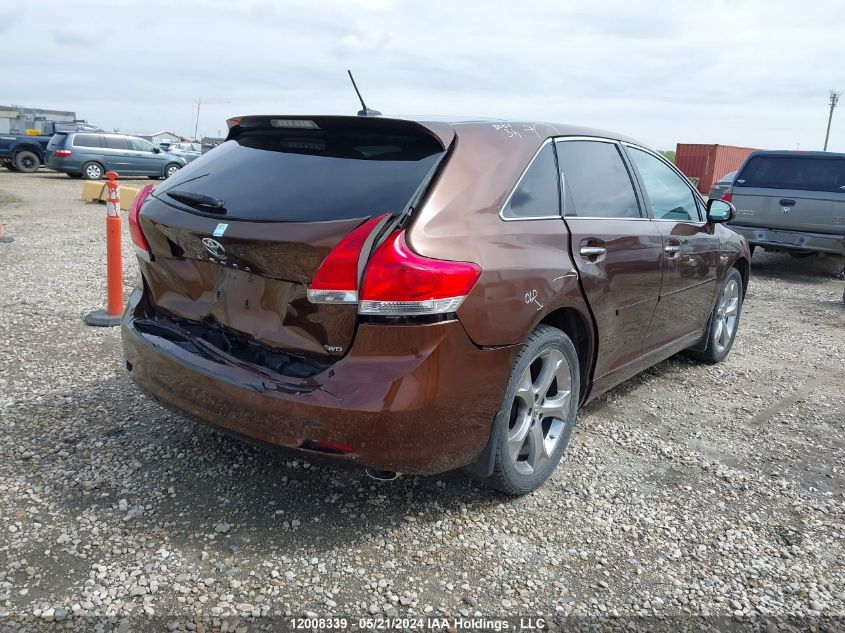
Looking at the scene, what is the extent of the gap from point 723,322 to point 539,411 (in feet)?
9.69

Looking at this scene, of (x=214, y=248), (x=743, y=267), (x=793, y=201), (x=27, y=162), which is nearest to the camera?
(x=214, y=248)

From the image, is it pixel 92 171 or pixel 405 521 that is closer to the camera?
pixel 405 521

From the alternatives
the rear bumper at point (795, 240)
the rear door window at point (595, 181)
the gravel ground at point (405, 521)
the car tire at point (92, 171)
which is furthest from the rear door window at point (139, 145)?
the rear door window at point (595, 181)

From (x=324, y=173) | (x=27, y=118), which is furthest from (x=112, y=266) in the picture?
(x=27, y=118)

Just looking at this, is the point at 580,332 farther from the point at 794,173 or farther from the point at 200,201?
the point at 794,173

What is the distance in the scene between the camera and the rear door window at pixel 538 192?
2953 millimetres

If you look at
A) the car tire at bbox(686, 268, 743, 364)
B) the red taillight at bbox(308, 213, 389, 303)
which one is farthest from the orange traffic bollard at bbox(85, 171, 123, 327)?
the car tire at bbox(686, 268, 743, 364)

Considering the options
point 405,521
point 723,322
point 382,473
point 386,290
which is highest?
point 386,290

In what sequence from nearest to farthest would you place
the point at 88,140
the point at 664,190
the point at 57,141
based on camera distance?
the point at 664,190, the point at 57,141, the point at 88,140

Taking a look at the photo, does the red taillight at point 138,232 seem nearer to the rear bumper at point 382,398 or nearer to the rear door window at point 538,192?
the rear bumper at point 382,398

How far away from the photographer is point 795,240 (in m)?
9.58

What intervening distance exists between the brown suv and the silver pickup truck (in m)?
7.23

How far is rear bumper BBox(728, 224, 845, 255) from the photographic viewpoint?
30.4 ft

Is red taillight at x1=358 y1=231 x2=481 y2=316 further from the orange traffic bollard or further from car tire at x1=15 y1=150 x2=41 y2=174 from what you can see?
car tire at x1=15 y1=150 x2=41 y2=174
